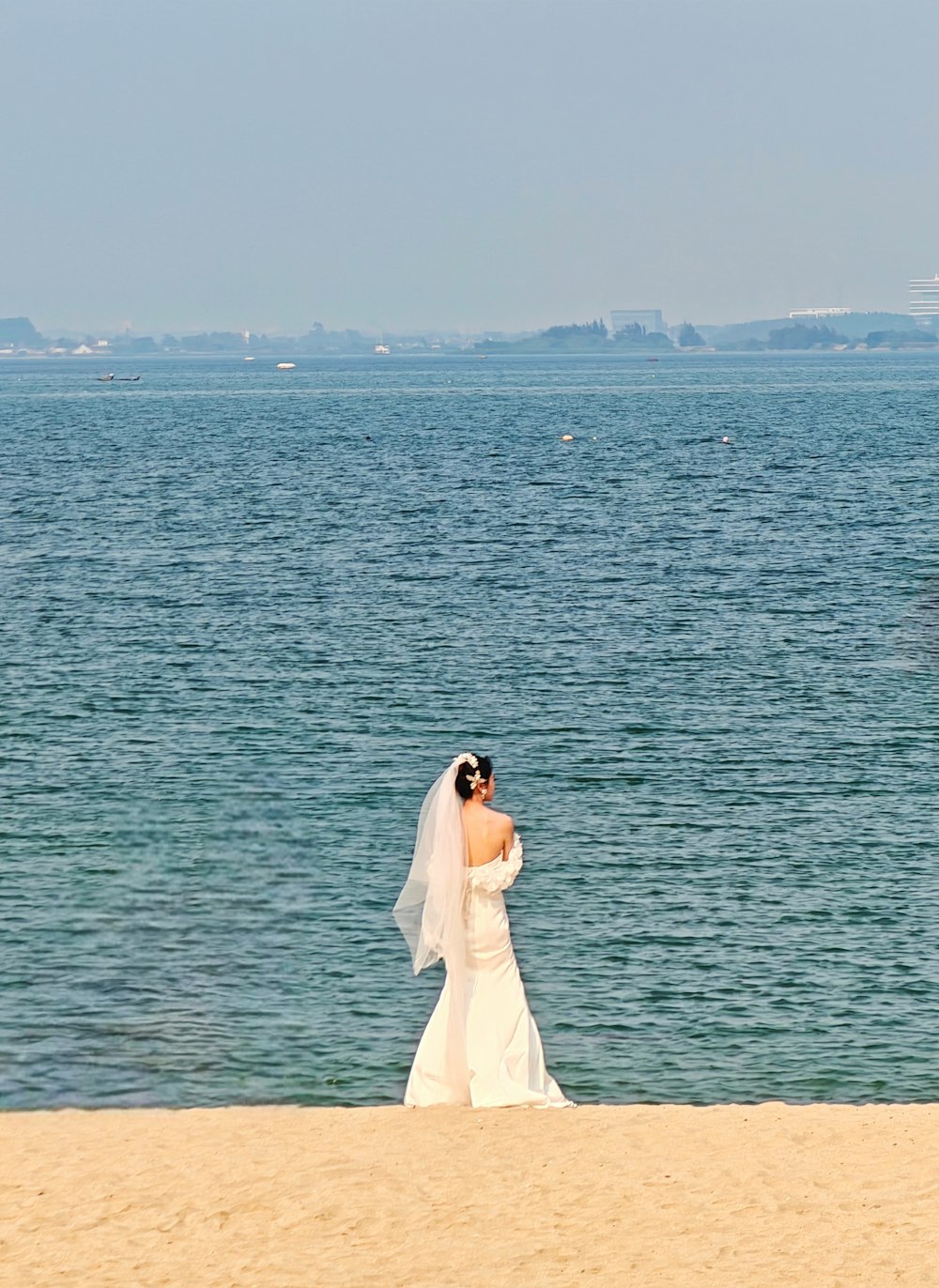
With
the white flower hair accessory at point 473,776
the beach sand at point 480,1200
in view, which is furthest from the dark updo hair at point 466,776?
the beach sand at point 480,1200

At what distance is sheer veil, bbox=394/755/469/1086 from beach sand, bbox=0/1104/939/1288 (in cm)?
73

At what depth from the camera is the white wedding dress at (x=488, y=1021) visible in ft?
45.7

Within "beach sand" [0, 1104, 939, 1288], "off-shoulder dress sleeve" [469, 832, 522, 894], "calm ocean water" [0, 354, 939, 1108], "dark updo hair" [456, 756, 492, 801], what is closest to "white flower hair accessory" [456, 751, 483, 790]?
"dark updo hair" [456, 756, 492, 801]

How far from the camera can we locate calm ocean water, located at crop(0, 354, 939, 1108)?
19.3 m

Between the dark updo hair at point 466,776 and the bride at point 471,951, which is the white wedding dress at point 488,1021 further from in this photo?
the dark updo hair at point 466,776

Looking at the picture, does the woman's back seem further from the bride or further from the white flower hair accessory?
the white flower hair accessory

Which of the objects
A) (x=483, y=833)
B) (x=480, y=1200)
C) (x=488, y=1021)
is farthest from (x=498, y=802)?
(x=480, y=1200)

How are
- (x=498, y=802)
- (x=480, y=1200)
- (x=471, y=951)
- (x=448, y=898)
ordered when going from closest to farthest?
(x=480, y=1200) → (x=448, y=898) → (x=471, y=951) → (x=498, y=802)

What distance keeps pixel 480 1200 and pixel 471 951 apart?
2579 mm

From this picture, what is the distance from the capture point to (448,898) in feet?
45.2

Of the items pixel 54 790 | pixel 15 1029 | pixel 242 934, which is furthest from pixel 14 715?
pixel 15 1029

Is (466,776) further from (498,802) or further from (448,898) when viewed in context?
(498,802)

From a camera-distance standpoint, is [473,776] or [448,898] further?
[473,776]

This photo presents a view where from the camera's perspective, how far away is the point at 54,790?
101 ft
